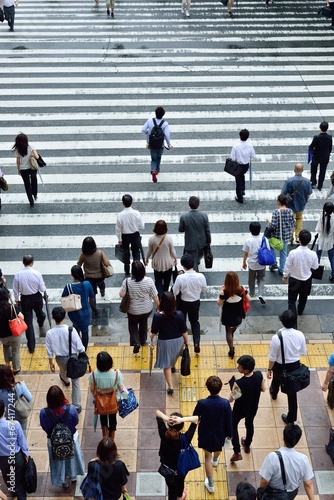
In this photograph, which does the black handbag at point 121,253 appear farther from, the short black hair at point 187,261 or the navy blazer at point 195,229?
the short black hair at point 187,261

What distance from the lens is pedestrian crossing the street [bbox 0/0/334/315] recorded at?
13266mm

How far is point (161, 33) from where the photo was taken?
21828 millimetres

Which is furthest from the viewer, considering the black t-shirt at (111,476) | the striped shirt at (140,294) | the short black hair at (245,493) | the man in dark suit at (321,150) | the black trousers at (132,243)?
the man in dark suit at (321,150)

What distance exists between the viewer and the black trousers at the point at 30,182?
1327cm

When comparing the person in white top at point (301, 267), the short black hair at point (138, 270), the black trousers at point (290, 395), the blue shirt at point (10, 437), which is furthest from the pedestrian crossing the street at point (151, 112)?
the blue shirt at point (10, 437)

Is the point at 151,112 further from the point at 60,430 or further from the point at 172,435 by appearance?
the point at 172,435

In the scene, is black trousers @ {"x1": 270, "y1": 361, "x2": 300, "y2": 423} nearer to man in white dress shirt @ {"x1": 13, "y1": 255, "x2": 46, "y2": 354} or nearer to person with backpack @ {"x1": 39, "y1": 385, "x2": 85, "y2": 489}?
person with backpack @ {"x1": 39, "y1": 385, "x2": 85, "y2": 489}

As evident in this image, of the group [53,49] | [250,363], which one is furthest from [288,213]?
[53,49]

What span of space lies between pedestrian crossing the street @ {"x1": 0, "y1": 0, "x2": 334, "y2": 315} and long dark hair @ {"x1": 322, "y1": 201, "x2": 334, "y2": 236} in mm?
1258

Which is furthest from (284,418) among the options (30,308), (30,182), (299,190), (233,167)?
(30,182)

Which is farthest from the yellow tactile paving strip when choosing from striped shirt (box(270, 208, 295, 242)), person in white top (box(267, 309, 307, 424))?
striped shirt (box(270, 208, 295, 242))

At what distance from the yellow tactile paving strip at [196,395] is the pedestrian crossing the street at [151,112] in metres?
1.69

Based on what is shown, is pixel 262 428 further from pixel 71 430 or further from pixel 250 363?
pixel 71 430

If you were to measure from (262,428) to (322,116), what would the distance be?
10.7 m
